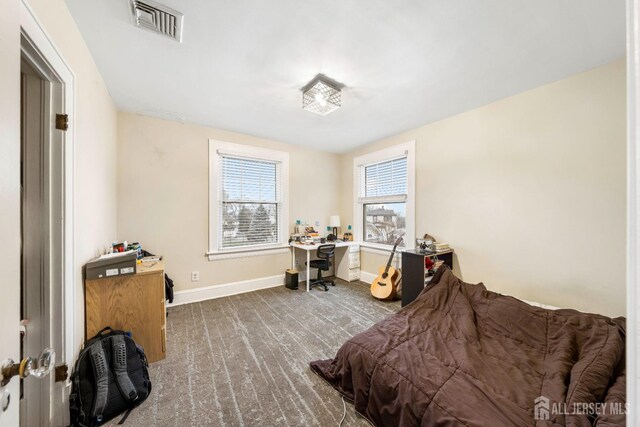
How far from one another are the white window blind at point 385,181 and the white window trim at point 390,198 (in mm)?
95

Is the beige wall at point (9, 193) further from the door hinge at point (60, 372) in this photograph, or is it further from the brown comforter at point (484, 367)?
the brown comforter at point (484, 367)

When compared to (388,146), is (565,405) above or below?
below

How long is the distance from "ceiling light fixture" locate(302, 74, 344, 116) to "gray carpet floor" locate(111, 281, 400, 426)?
2.43 meters

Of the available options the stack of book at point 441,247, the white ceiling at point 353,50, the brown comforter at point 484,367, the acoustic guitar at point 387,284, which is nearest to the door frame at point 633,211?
the brown comforter at point 484,367

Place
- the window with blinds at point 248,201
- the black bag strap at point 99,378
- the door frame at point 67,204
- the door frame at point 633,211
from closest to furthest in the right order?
the door frame at point 633,211 → the door frame at point 67,204 → the black bag strap at point 99,378 → the window with blinds at point 248,201

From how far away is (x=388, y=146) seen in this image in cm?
390

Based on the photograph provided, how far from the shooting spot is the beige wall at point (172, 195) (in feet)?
9.76

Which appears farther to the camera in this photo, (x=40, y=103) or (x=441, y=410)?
(x=40, y=103)

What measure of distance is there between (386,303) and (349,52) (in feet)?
9.90

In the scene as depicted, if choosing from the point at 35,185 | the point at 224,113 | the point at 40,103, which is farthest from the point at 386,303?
the point at 40,103

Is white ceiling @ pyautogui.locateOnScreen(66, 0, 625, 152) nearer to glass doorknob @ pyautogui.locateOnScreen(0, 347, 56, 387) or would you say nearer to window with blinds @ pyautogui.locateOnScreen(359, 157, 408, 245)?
window with blinds @ pyautogui.locateOnScreen(359, 157, 408, 245)

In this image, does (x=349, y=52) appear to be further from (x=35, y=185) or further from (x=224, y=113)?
(x=35, y=185)

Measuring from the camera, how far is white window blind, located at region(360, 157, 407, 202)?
3.80 metres

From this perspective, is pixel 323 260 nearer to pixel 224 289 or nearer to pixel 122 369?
pixel 224 289
